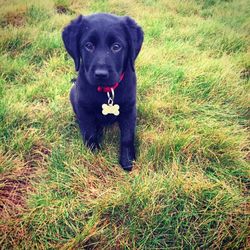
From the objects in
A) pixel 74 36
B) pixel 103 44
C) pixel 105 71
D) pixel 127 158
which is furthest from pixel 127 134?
pixel 74 36

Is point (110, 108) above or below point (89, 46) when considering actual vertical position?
below

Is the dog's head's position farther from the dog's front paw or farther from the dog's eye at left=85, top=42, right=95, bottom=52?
the dog's front paw

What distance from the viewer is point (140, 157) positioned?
2.48 metres

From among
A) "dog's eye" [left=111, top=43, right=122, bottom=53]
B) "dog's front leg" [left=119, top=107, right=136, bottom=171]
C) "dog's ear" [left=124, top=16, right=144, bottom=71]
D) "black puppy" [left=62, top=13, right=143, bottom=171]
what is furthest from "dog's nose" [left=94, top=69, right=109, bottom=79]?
"dog's front leg" [left=119, top=107, right=136, bottom=171]

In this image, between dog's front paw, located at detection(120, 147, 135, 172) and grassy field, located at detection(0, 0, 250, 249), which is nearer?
grassy field, located at detection(0, 0, 250, 249)

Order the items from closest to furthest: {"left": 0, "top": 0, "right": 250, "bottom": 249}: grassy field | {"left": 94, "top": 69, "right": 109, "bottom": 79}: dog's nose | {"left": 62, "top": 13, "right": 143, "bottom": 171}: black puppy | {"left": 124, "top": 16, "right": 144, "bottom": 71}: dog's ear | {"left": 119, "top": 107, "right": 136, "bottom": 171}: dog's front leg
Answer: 1. {"left": 0, "top": 0, "right": 250, "bottom": 249}: grassy field
2. {"left": 94, "top": 69, "right": 109, "bottom": 79}: dog's nose
3. {"left": 62, "top": 13, "right": 143, "bottom": 171}: black puppy
4. {"left": 124, "top": 16, "right": 144, "bottom": 71}: dog's ear
5. {"left": 119, "top": 107, "right": 136, "bottom": 171}: dog's front leg

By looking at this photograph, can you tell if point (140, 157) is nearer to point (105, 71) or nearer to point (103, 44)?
point (105, 71)

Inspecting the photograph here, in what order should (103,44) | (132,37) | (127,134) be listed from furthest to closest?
1. (127,134)
2. (132,37)
3. (103,44)

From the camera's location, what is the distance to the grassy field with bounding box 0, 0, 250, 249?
6.46 feet

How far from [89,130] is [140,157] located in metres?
0.45

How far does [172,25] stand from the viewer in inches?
198

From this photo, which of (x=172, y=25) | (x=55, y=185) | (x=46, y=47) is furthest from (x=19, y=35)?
(x=55, y=185)

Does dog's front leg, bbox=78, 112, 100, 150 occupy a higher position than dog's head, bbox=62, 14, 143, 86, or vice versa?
dog's head, bbox=62, 14, 143, 86

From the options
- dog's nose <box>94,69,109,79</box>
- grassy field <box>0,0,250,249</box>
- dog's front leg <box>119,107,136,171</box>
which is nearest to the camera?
grassy field <box>0,0,250,249</box>
